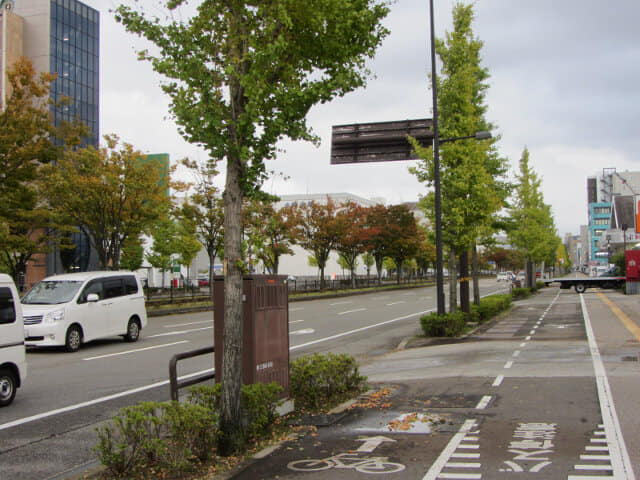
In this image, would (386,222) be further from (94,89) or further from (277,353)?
(277,353)

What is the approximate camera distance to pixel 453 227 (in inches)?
824

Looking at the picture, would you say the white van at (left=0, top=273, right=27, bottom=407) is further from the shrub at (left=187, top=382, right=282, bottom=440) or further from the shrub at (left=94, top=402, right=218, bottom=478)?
the shrub at (left=94, top=402, right=218, bottom=478)

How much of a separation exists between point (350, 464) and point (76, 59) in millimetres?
70673

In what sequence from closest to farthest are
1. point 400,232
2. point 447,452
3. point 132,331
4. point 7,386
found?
point 447,452 → point 7,386 → point 132,331 → point 400,232

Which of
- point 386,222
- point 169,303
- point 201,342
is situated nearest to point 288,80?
point 201,342

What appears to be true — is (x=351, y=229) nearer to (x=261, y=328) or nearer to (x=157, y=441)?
A: (x=261, y=328)

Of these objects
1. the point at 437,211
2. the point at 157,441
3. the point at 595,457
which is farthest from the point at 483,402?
the point at 437,211

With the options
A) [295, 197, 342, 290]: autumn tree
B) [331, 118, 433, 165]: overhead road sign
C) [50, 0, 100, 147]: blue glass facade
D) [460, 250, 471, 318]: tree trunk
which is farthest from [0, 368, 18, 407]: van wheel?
[50, 0, 100, 147]: blue glass facade

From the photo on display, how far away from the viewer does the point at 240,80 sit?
20.8 feet

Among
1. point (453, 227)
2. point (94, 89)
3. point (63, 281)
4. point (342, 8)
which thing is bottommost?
point (63, 281)

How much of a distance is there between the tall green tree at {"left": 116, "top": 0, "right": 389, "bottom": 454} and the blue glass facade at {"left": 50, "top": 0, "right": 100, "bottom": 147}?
6080cm

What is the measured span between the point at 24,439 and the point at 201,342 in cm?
1013

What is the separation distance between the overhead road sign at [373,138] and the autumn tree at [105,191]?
423 inches

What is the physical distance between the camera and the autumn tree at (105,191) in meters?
26.4
